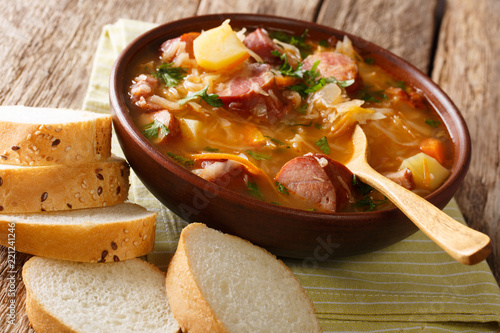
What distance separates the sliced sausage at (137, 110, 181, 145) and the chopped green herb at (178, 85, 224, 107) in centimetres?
16

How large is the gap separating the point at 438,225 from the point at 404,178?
73cm

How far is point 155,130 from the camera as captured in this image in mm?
3219

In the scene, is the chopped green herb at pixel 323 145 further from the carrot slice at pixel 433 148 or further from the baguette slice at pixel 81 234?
the baguette slice at pixel 81 234

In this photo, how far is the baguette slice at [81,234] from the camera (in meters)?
2.85

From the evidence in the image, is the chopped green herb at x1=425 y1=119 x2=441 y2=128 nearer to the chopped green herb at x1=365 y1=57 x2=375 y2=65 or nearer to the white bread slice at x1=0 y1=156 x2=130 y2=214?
the chopped green herb at x1=365 y1=57 x2=375 y2=65

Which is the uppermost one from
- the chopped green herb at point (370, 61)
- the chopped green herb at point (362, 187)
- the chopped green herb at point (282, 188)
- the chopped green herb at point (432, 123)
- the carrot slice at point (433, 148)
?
the chopped green herb at point (370, 61)

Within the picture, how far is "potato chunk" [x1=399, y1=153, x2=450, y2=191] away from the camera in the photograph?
3.31m

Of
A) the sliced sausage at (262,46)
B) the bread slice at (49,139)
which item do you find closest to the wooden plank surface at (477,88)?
the sliced sausage at (262,46)

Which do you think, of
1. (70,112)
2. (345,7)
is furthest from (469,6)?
(70,112)

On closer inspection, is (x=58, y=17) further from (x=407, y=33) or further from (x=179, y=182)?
(x=407, y=33)

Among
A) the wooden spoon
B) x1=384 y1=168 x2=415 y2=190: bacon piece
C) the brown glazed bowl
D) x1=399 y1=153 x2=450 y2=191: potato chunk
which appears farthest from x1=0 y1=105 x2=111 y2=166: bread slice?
x1=399 y1=153 x2=450 y2=191: potato chunk

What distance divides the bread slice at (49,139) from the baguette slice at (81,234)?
1.01 ft

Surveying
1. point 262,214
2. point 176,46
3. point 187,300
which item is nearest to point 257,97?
point 176,46

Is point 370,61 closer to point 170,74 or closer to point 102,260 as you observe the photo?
point 170,74
